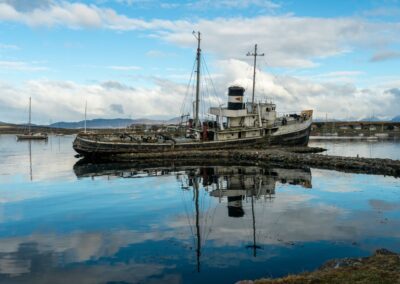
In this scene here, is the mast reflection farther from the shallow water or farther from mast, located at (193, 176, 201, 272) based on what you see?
the shallow water

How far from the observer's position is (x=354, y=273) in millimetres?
11297

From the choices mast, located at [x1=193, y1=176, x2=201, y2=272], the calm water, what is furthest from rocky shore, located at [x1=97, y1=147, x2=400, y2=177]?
mast, located at [x1=193, y1=176, x2=201, y2=272]

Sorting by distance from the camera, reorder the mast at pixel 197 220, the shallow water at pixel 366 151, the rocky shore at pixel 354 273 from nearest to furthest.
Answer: the rocky shore at pixel 354 273 → the mast at pixel 197 220 → the shallow water at pixel 366 151

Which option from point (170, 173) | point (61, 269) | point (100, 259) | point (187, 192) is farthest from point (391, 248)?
point (170, 173)

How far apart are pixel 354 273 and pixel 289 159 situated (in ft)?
127

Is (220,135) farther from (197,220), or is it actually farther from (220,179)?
(197,220)

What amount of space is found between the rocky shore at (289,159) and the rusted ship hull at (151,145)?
1.00 m

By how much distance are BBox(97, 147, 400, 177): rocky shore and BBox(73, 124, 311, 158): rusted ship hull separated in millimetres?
1004

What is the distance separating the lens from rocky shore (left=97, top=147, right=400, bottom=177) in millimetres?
41094

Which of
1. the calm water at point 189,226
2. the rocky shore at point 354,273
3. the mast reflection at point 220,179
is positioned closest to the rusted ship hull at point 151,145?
the mast reflection at point 220,179

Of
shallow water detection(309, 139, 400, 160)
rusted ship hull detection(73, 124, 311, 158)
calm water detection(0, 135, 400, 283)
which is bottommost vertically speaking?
calm water detection(0, 135, 400, 283)

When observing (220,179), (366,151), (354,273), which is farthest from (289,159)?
(354,273)

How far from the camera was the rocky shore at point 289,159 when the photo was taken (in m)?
41.1

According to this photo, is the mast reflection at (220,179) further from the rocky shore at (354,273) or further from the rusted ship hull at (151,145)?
Answer: the rocky shore at (354,273)
